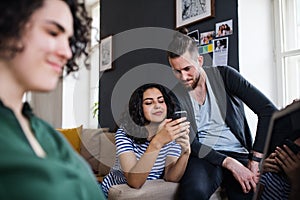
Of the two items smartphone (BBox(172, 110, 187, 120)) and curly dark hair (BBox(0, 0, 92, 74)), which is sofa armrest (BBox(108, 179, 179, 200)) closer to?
smartphone (BBox(172, 110, 187, 120))

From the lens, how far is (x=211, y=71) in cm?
204

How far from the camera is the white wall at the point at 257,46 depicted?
239 centimetres

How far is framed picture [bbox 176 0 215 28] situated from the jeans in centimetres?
109

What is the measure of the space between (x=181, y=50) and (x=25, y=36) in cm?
157

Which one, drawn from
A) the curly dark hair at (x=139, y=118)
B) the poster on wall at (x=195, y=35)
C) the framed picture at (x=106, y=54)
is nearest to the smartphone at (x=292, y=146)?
the curly dark hair at (x=139, y=118)

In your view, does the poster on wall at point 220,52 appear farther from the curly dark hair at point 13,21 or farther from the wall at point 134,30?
the curly dark hair at point 13,21

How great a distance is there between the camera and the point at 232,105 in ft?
6.45

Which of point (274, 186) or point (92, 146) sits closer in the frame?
point (274, 186)

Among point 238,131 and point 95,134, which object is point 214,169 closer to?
point 238,131

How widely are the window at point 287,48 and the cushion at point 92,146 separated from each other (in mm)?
1817

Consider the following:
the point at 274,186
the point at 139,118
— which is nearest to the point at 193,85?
the point at 139,118

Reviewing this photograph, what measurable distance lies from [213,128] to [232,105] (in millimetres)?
157

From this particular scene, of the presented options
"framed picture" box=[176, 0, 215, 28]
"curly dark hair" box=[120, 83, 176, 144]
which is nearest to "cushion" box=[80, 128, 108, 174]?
"framed picture" box=[176, 0, 215, 28]

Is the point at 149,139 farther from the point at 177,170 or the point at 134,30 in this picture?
the point at 134,30
